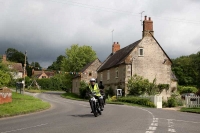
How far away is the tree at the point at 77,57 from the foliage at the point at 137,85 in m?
32.1

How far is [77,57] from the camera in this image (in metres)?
73.6

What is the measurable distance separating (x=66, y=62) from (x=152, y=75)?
33861 millimetres

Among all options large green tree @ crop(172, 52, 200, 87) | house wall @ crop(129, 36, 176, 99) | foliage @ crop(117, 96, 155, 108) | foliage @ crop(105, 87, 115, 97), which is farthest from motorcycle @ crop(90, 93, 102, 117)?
large green tree @ crop(172, 52, 200, 87)

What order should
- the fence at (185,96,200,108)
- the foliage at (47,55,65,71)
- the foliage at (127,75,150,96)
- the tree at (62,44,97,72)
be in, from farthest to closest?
the foliage at (47,55,65,71) → the tree at (62,44,97,72) → the foliage at (127,75,150,96) → the fence at (185,96,200,108)

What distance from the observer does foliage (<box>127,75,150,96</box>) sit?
40.9 m

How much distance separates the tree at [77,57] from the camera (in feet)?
239

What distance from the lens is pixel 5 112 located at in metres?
18.4

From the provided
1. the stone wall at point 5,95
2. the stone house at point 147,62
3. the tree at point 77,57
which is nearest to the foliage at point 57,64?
the tree at point 77,57

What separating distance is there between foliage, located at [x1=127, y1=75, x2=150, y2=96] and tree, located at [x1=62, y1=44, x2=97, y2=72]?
32.1m

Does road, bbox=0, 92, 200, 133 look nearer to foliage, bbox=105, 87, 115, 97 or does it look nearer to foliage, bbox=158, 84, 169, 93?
foliage, bbox=158, 84, 169, 93

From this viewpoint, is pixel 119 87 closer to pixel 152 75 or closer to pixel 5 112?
pixel 152 75

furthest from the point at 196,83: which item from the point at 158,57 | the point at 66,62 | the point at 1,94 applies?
the point at 1,94

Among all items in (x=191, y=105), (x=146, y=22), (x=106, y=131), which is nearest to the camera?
(x=106, y=131)

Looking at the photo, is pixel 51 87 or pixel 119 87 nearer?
pixel 119 87
